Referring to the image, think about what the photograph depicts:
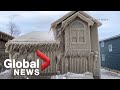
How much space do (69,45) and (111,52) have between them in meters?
3.04

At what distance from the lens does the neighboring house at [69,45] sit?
5.20 m

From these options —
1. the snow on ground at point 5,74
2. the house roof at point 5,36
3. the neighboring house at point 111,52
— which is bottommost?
the snow on ground at point 5,74

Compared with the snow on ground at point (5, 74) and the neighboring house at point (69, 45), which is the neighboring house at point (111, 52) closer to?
the neighboring house at point (69, 45)

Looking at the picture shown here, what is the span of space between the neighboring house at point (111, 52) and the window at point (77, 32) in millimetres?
2313

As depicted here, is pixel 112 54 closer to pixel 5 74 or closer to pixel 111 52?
pixel 111 52

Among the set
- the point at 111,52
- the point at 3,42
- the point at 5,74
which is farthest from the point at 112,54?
the point at 5,74

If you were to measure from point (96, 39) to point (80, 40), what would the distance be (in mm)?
538

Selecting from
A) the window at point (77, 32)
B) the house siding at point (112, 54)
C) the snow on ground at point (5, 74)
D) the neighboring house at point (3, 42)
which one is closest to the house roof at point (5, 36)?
the neighboring house at point (3, 42)

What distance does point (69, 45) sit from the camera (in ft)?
17.7

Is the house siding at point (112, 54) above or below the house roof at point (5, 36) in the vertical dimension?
below

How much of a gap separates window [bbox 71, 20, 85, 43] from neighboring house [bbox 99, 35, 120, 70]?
7.59 ft
